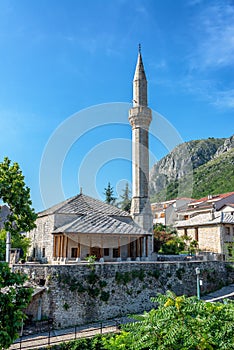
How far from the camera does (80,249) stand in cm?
2466

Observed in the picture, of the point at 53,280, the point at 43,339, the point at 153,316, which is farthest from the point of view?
the point at 53,280

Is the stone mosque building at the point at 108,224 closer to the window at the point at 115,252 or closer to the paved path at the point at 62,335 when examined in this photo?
the window at the point at 115,252

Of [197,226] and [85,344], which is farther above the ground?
[197,226]

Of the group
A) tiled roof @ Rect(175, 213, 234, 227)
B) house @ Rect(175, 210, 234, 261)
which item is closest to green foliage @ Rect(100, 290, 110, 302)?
house @ Rect(175, 210, 234, 261)

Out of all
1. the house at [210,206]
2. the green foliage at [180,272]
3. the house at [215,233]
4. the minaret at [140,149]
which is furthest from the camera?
the house at [210,206]

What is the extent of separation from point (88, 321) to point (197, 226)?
20199 mm

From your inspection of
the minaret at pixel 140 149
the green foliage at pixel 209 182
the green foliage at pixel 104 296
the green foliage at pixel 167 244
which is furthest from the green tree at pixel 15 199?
the green foliage at pixel 209 182

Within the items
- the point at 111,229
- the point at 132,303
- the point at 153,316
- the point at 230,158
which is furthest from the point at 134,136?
the point at 230,158

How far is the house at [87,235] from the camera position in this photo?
79.0ft

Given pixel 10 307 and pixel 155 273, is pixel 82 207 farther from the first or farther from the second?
pixel 10 307

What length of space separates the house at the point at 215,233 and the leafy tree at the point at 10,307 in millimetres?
24909

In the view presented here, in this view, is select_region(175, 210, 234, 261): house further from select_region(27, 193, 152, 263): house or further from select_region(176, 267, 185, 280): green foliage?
select_region(176, 267, 185, 280): green foliage

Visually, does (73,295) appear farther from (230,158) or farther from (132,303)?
(230,158)

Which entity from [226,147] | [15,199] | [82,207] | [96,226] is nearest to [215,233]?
[82,207]
